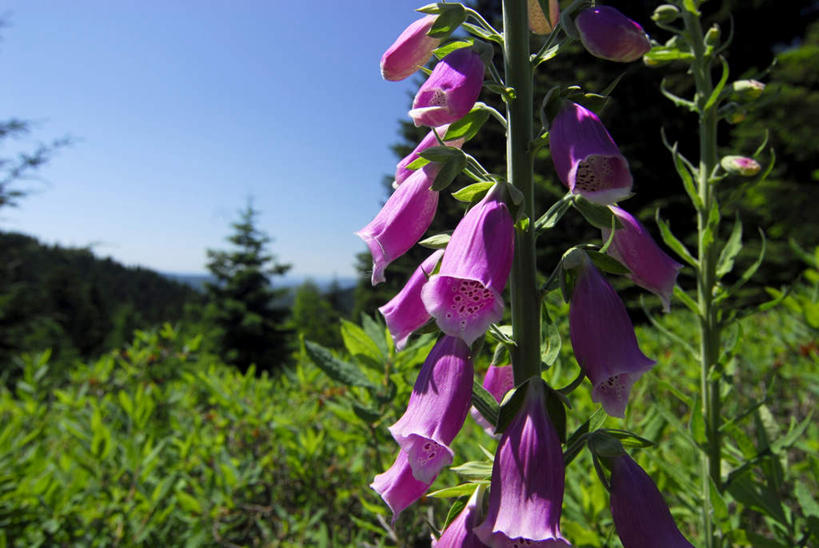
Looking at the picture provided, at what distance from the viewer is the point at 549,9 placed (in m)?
0.94

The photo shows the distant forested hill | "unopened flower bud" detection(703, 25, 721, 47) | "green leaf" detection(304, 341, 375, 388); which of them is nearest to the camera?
"green leaf" detection(304, 341, 375, 388)

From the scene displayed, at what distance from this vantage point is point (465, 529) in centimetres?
82

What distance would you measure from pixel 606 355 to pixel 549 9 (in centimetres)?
65

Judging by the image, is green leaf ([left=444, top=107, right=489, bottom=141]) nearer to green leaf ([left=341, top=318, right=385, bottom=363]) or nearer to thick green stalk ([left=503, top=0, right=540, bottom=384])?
thick green stalk ([left=503, top=0, right=540, bottom=384])

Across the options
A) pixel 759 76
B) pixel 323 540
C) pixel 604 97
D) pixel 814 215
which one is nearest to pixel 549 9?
pixel 604 97

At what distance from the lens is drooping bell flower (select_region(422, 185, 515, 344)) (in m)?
0.76

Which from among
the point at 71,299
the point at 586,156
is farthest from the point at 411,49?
the point at 71,299

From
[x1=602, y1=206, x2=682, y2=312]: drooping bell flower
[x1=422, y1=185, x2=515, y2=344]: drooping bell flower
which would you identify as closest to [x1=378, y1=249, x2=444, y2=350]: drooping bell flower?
[x1=422, y1=185, x2=515, y2=344]: drooping bell flower

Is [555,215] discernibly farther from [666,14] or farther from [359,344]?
[666,14]

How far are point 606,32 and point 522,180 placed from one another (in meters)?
0.29

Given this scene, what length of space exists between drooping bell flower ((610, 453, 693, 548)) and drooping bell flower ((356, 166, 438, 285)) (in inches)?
20.5

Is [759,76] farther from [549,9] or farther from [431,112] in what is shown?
[431,112]

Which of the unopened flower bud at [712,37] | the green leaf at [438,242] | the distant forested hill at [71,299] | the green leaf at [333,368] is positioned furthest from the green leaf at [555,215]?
the distant forested hill at [71,299]

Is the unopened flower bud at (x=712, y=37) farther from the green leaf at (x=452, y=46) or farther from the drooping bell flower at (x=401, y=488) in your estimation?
the drooping bell flower at (x=401, y=488)
